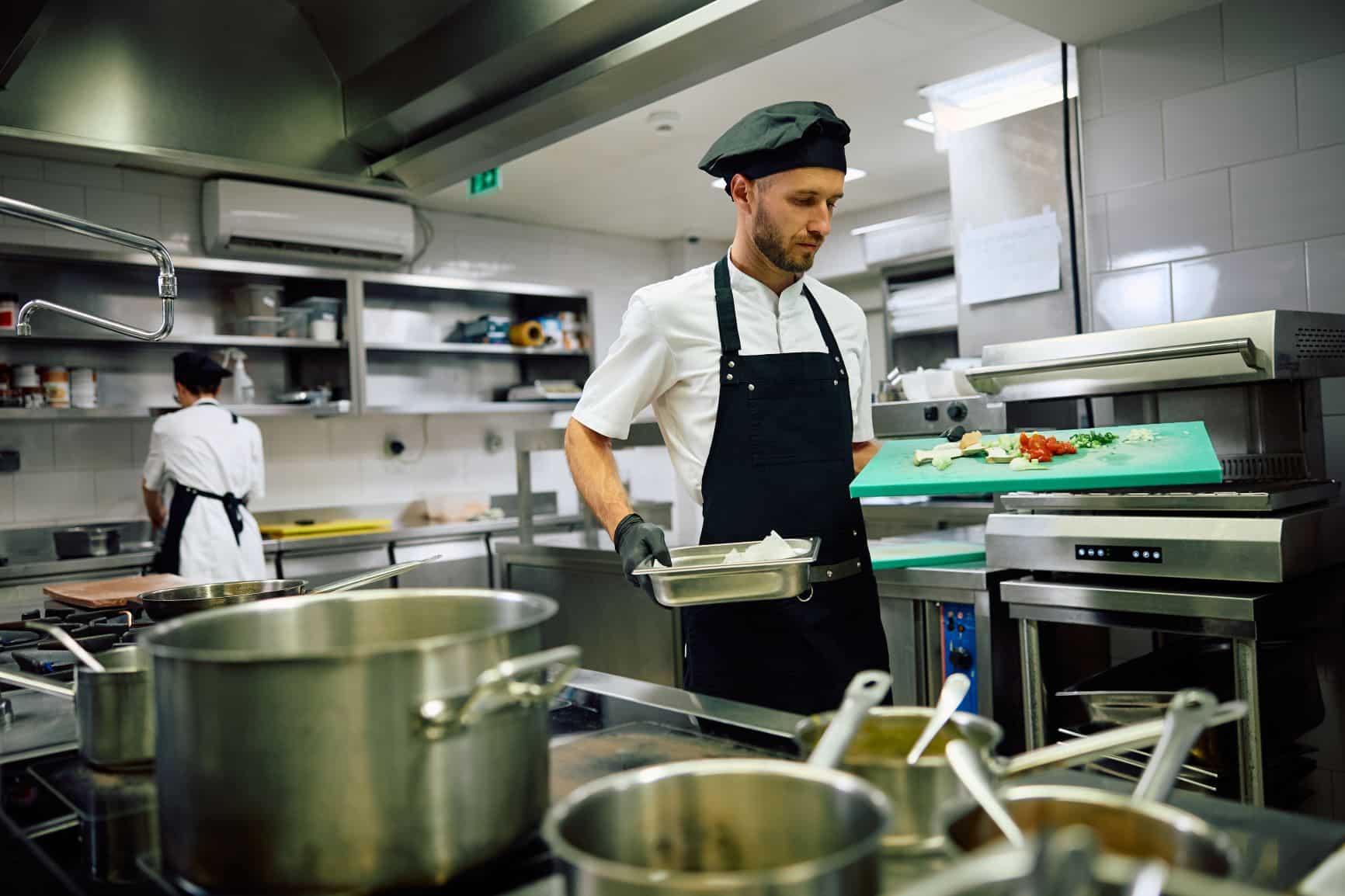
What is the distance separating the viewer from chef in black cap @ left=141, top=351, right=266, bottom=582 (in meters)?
4.25

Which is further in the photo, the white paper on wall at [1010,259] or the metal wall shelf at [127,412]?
the metal wall shelf at [127,412]

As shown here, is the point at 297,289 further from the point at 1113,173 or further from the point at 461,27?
the point at 1113,173

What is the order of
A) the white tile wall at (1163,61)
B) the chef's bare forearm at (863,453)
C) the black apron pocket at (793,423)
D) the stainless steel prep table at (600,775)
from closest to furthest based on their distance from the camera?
the stainless steel prep table at (600,775) < the black apron pocket at (793,423) < the chef's bare forearm at (863,453) < the white tile wall at (1163,61)

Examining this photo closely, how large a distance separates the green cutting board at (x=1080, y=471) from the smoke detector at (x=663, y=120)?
8.37 ft

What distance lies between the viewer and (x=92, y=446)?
→ 15.7 feet

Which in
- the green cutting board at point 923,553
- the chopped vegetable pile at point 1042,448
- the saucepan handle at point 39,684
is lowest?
the green cutting board at point 923,553

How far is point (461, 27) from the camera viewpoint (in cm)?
211

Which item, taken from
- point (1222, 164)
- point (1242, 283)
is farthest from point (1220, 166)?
point (1242, 283)

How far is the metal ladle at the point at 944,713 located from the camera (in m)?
0.71

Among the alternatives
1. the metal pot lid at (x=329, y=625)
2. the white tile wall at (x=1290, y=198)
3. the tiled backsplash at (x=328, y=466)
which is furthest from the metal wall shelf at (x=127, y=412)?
the metal pot lid at (x=329, y=625)

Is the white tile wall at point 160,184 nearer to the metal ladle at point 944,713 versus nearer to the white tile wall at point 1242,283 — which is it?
the white tile wall at point 1242,283

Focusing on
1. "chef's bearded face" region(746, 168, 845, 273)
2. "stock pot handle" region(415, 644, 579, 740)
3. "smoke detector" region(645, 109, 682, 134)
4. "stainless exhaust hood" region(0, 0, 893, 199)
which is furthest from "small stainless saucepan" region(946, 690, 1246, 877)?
"smoke detector" region(645, 109, 682, 134)

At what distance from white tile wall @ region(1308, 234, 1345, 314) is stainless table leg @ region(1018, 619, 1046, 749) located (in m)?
1.29

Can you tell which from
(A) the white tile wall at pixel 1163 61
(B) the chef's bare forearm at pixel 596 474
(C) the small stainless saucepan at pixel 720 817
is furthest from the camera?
(A) the white tile wall at pixel 1163 61
